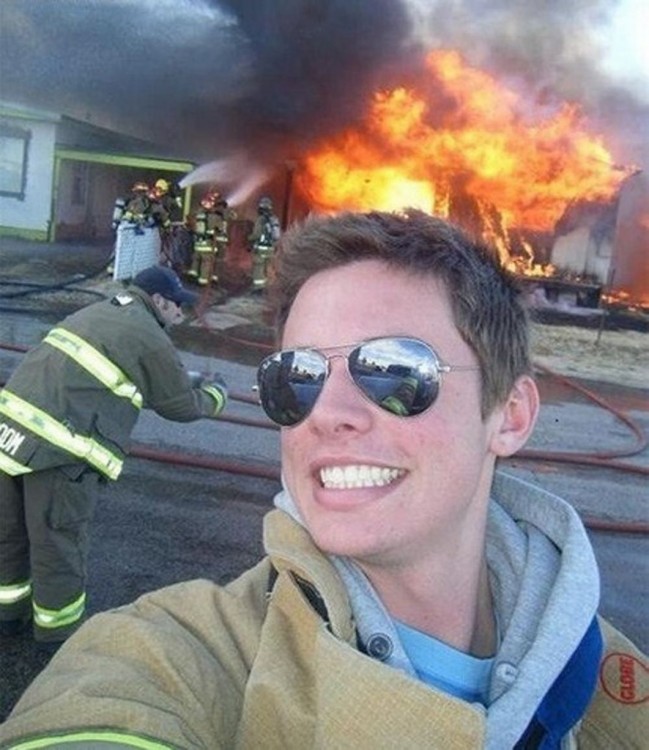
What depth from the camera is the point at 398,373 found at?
104 centimetres

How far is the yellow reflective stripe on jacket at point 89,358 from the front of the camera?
2.52 m

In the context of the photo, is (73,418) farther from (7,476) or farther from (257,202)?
(257,202)

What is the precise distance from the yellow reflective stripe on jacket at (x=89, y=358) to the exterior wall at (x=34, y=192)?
2.42 metres

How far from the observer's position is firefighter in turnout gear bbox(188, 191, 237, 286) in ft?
18.3

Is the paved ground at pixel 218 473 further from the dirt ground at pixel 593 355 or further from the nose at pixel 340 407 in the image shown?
the nose at pixel 340 407

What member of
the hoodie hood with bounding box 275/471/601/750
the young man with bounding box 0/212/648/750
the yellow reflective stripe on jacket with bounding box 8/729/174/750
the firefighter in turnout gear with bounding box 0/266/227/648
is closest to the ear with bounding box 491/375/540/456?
the young man with bounding box 0/212/648/750

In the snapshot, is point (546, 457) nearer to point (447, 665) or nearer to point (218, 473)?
point (218, 473)

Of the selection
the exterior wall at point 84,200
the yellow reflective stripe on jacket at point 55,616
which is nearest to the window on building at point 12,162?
the exterior wall at point 84,200

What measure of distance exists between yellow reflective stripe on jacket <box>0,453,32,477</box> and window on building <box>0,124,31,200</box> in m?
2.56

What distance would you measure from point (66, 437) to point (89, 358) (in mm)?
261

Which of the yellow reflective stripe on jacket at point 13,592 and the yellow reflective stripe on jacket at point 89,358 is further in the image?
the yellow reflective stripe on jacket at point 13,592

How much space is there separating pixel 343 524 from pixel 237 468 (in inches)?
131

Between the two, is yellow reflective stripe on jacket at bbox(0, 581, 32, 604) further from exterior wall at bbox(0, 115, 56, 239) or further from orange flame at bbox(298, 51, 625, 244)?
orange flame at bbox(298, 51, 625, 244)

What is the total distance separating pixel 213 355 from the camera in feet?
20.3
